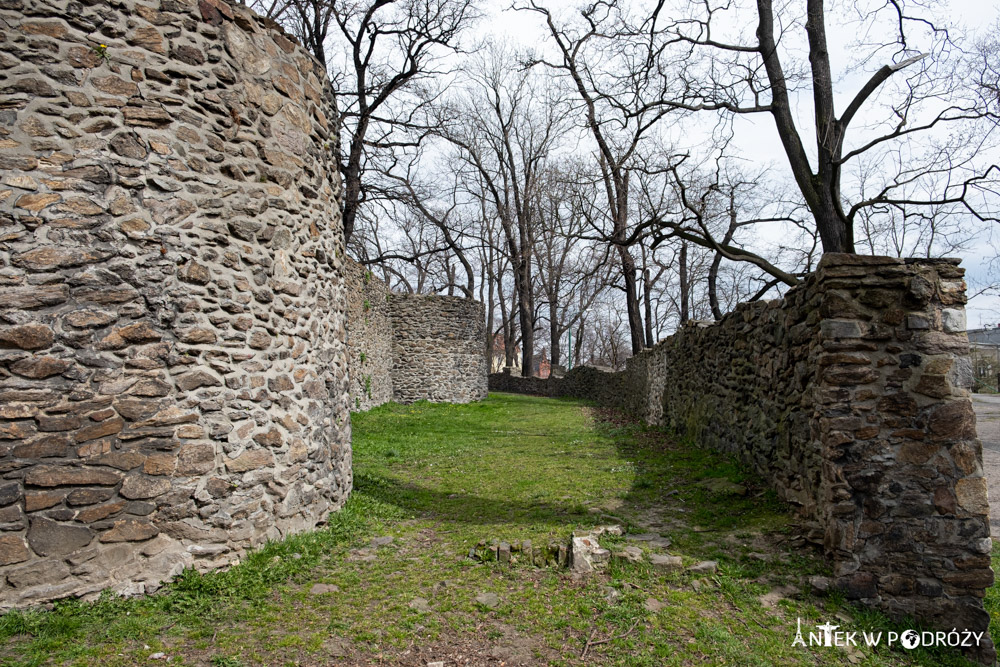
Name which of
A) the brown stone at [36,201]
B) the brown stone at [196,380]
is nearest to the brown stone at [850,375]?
the brown stone at [196,380]

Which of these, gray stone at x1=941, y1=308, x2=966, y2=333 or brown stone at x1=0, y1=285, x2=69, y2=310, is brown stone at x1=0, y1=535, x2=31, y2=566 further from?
gray stone at x1=941, y1=308, x2=966, y2=333

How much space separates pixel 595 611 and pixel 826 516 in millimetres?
1978

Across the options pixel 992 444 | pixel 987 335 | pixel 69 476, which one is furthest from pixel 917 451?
pixel 987 335

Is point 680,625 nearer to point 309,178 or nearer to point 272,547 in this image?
point 272,547

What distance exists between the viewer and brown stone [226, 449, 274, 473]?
428 cm

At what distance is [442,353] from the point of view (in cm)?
1948

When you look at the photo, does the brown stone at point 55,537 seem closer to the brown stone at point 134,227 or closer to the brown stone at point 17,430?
the brown stone at point 17,430

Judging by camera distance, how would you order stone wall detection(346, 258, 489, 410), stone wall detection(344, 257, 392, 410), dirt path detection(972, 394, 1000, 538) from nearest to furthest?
dirt path detection(972, 394, 1000, 538), stone wall detection(344, 257, 392, 410), stone wall detection(346, 258, 489, 410)

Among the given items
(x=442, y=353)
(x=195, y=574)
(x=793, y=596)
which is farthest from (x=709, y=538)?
(x=442, y=353)

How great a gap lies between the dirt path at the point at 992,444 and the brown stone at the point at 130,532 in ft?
27.1

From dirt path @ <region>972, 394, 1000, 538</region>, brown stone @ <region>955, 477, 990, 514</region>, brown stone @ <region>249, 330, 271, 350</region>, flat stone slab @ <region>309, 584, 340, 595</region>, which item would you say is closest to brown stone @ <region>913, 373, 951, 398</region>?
brown stone @ <region>955, 477, 990, 514</region>

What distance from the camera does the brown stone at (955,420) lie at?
4.16 metres

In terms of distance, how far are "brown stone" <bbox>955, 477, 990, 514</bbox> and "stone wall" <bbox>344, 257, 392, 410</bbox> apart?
11078mm

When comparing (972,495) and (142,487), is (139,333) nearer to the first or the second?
(142,487)
